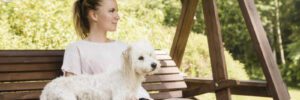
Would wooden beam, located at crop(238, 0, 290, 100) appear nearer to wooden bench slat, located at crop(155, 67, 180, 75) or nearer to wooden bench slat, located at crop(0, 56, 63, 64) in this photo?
wooden bench slat, located at crop(155, 67, 180, 75)

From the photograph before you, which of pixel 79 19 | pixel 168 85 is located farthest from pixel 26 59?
pixel 168 85

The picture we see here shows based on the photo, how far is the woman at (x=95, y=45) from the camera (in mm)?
3062

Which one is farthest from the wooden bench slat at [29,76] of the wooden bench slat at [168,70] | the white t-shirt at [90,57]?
the wooden bench slat at [168,70]

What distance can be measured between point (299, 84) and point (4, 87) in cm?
1394

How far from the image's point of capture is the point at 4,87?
337 centimetres

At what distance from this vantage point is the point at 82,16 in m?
3.34

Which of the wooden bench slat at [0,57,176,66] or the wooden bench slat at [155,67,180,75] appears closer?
the wooden bench slat at [0,57,176,66]

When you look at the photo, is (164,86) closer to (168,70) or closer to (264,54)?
(168,70)

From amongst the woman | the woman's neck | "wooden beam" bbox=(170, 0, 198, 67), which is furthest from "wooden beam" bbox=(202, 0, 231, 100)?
the woman's neck

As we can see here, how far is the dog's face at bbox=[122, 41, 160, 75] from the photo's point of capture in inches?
97.4

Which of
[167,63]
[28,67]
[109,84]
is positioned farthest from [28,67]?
[167,63]

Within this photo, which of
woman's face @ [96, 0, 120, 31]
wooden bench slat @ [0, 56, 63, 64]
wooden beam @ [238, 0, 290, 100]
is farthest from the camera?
wooden beam @ [238, 0, 290, 100]

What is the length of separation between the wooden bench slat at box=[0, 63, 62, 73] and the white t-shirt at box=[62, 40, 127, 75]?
19.6 inches

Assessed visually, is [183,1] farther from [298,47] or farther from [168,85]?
[298,47]
